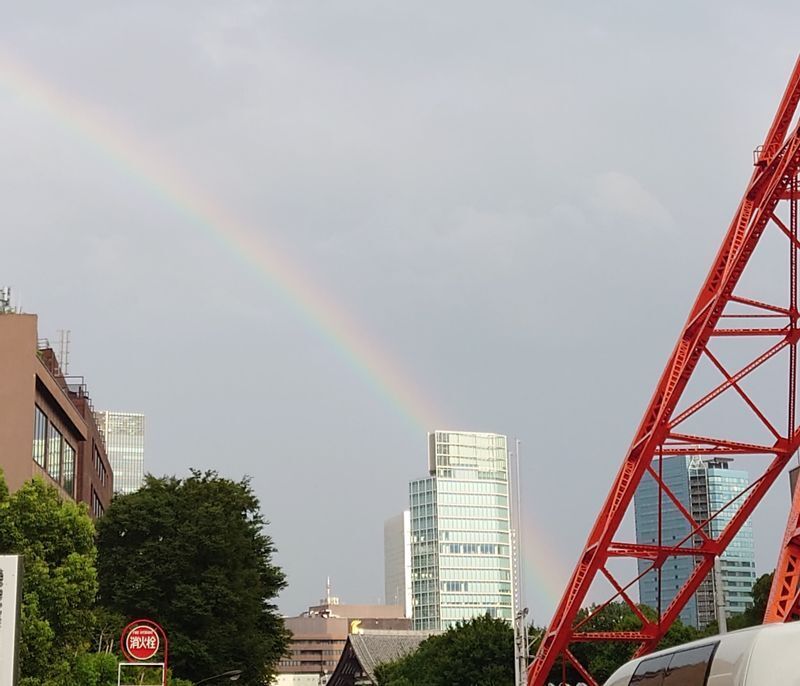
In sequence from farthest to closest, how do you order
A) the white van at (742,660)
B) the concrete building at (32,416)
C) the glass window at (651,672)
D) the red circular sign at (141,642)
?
1. the concrete building at (32,416)
2. the red circular sign at (141,642)
3. the glass window at (651,672)
4. the white van at (742,660)

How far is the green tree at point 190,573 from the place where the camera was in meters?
70.6

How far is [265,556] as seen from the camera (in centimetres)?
8350

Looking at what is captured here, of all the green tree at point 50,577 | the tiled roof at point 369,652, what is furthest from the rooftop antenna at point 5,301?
the tiled roof at point 369,652

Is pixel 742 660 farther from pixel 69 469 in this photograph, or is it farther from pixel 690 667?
pixel 69 469

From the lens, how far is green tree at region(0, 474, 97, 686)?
147 ft

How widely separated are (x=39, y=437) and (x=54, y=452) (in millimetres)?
5560

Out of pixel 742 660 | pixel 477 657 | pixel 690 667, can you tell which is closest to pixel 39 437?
pixel 477 657

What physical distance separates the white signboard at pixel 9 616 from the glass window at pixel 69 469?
193 feet

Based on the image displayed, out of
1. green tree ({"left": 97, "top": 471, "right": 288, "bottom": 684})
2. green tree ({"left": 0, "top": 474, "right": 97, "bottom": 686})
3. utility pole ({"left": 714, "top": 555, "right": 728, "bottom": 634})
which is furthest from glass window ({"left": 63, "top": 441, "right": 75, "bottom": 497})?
utility pole ({"left": 714, "top": 555, "right": 728, "bottom": 634})

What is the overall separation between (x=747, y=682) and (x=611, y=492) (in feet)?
91.3

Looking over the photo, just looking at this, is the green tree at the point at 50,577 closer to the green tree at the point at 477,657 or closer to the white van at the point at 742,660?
the white van at the point at 742,660

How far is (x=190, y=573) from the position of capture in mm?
72062

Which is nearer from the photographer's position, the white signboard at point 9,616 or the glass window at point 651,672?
the glass window at point 651,672

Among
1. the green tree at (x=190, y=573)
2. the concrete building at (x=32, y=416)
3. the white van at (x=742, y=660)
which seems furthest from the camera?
the green tree at (x=190, y=573)
